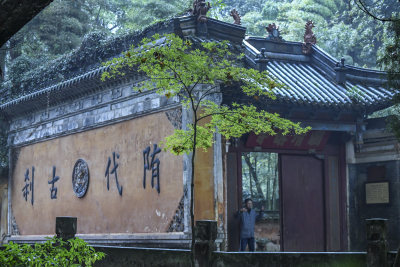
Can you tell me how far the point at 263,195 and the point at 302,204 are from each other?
1047cm

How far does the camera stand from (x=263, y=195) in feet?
78.0

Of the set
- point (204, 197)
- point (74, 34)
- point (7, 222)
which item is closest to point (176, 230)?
point (204, 197)

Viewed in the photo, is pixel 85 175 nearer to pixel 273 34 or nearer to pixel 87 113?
pixel 87 113

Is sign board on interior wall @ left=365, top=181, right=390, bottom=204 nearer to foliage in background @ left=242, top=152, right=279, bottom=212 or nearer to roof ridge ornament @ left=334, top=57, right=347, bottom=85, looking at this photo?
roof ridge ornament @ left=334, top=57, right=347, bottom=85

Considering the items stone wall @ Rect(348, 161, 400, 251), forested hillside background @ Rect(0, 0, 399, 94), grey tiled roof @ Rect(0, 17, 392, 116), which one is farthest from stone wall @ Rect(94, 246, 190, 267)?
forested hillside background @ Rect(0, 0, 399, 94)

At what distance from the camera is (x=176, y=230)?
36.9 feet

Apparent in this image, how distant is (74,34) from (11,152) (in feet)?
15.9

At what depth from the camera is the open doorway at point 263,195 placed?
18859mm

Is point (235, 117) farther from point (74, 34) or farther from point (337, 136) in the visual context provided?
point (74, 34)

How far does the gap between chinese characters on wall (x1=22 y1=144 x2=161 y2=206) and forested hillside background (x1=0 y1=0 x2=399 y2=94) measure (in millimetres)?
2801

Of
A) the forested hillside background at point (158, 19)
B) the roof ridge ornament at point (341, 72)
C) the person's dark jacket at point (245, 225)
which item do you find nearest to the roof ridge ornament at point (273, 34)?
the roof ridge ornament at point (341, 72)

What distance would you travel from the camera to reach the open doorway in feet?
61.9

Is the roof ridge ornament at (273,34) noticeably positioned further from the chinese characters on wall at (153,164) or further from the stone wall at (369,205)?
the chinese characters on wall at (153,164)

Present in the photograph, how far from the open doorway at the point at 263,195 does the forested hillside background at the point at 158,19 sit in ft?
14.9
